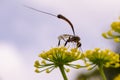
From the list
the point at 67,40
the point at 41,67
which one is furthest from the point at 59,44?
the point at 41,67

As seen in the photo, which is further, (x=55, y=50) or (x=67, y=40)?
(x=55, y=50)

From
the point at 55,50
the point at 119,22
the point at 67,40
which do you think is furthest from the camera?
the point at 55,50

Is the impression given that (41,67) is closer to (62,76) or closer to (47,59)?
(47,59)

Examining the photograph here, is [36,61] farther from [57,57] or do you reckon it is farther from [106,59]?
[106,59]

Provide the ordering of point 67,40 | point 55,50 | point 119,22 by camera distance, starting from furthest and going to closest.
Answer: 1. point 55,50
2. point 67,40
3. point 119,22

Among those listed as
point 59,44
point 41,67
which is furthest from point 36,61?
point 59,44

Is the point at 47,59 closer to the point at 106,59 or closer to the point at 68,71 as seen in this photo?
the point at 68,71

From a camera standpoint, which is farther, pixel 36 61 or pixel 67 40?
pixel 36 61

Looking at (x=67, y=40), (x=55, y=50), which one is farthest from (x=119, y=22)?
(x=55, y=50)
